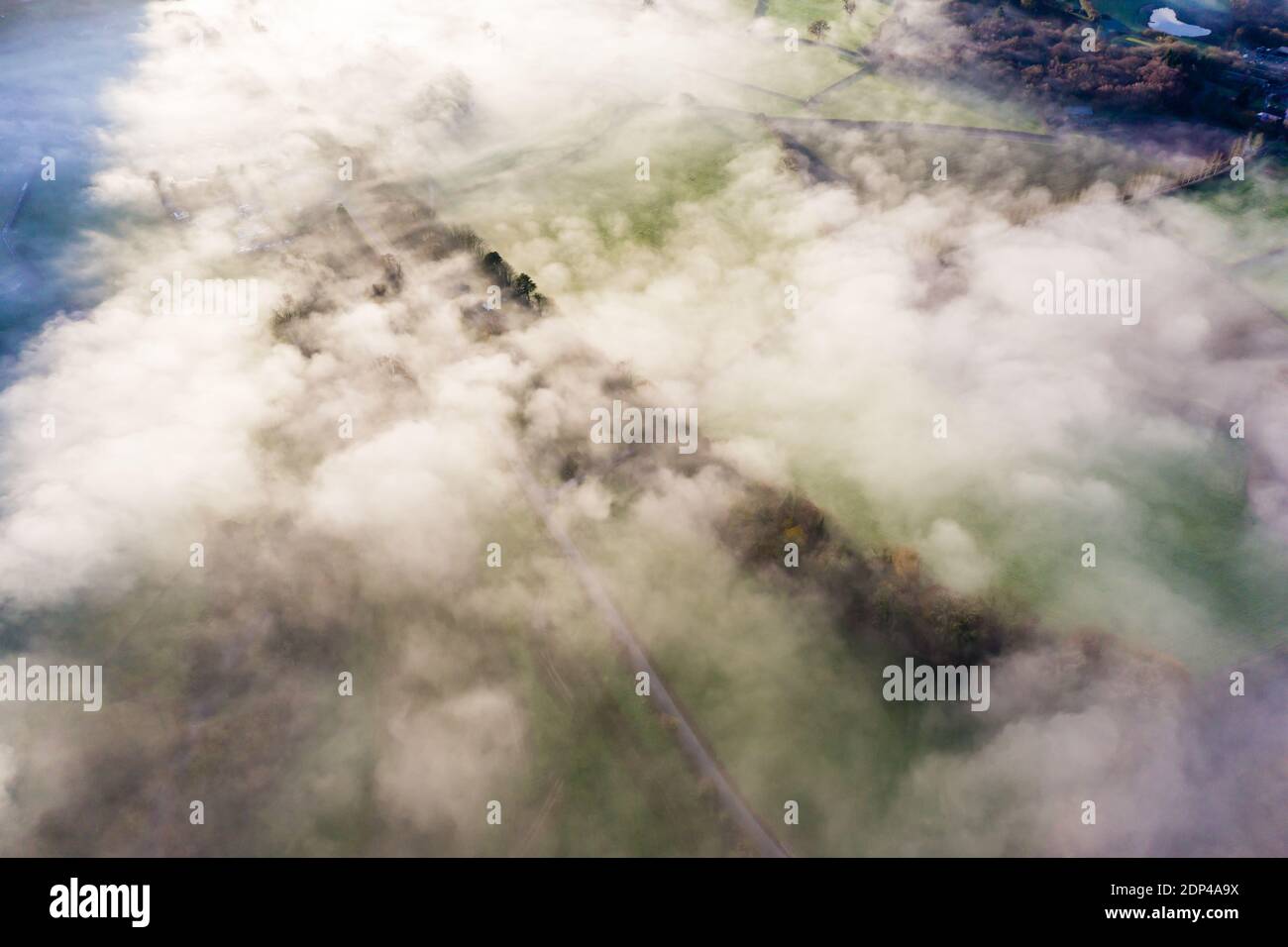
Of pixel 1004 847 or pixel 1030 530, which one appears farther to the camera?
pixel 1030 530

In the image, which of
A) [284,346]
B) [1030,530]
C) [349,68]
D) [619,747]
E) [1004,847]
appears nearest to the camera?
[1004,847]

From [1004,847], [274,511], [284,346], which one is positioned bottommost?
[1004,847]

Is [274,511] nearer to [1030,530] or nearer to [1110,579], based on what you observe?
[1030,530]

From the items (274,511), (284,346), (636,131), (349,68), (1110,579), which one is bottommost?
(1110,579)

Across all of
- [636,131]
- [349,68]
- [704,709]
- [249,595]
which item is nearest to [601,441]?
[704,709]

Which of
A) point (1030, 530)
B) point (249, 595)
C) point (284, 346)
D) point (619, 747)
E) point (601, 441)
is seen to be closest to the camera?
point (619, 747)

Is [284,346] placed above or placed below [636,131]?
below

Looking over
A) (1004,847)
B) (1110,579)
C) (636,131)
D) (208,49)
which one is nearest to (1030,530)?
(1110,579)

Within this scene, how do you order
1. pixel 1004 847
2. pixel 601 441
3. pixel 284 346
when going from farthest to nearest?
pixel 284 346, pixel 601 441, pixel 1004 847

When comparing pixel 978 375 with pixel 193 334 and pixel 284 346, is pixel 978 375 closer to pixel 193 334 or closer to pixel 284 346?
pixel 284 346
